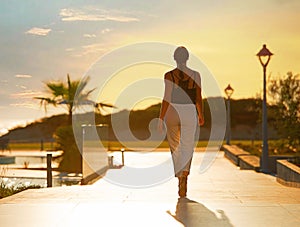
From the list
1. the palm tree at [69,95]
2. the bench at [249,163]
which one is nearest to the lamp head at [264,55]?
the bench at [249,163]

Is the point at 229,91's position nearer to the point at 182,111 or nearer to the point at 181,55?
the point at 181,55

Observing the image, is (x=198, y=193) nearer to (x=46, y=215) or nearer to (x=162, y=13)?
(x=46, y=215)

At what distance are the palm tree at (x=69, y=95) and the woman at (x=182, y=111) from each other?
15421mm

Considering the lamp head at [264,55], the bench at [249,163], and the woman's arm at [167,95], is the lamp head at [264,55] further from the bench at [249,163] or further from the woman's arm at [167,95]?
the woman's arm at [167,95]

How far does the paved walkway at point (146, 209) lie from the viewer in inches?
257

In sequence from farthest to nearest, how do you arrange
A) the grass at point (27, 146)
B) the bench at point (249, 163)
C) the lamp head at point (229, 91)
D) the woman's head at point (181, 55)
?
the grass at point (27, 146)
the lamp head at point (229, 91)
the bench at point (249, 163)
the woman's head at point (181, 55)

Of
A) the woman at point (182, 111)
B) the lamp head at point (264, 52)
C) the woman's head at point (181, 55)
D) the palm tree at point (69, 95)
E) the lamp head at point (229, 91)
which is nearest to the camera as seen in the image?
the woman at point (182, 111)

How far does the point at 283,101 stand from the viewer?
24.9 metres

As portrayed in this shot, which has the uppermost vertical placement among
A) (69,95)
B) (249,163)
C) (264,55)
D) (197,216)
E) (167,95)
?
(264,55)

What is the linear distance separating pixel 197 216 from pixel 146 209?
71cm

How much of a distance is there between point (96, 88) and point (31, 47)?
6414mm

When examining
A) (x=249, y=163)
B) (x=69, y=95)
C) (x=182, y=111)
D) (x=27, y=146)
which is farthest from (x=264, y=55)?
(x=27, y=146)

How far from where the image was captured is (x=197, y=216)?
692 centimetres

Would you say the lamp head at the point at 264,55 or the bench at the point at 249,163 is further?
the bench at the point at 249,163
